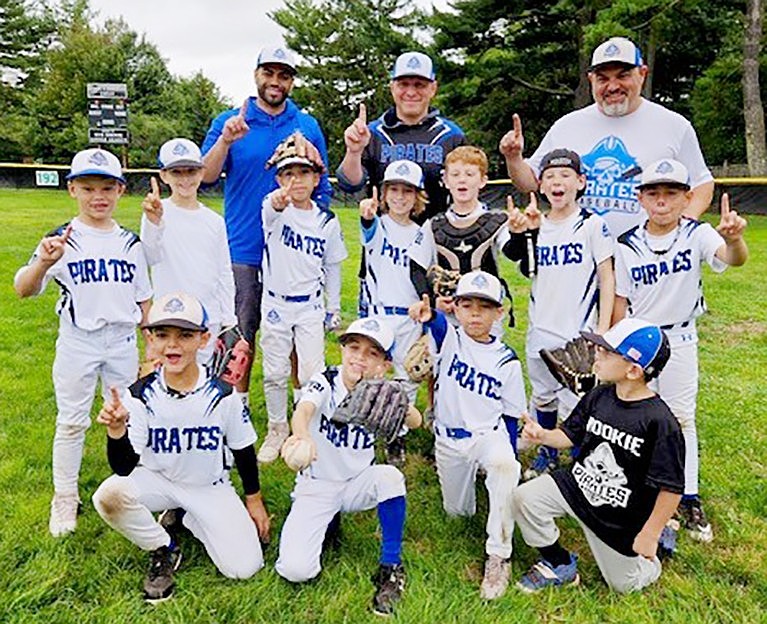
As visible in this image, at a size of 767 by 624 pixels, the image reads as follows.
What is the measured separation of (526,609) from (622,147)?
2.47 meters

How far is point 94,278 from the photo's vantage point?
3.41m

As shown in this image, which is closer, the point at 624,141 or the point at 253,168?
the point at 624,141

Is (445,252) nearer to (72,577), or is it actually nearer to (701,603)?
(701,603)

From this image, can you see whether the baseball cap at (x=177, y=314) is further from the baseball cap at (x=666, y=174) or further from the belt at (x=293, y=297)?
the baseball cap at (x=666, y=174)

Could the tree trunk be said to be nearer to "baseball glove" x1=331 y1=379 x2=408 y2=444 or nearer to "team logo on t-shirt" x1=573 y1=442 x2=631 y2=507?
"team logo on t-shirt" x1=573 y1=442 x2=631 y2=507

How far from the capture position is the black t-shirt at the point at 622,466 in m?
2.85

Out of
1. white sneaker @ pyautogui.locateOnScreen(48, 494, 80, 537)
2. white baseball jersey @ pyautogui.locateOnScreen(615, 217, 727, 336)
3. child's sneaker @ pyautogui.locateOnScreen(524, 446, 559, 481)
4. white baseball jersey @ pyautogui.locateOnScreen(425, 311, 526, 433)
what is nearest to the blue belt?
white baseball jersey @ pyautogui.locateOnScreen(425, 311, 526, 433)

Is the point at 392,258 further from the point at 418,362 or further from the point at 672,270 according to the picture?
the point at 672,270

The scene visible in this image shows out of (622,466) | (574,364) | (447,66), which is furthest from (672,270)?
(447,66)

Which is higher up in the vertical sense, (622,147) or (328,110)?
(328,110)

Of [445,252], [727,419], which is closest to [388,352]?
[445,252]

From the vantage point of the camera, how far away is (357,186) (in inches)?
173

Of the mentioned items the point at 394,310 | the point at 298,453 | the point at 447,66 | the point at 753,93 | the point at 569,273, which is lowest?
the point at 298,453

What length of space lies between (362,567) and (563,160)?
2.29 meters
